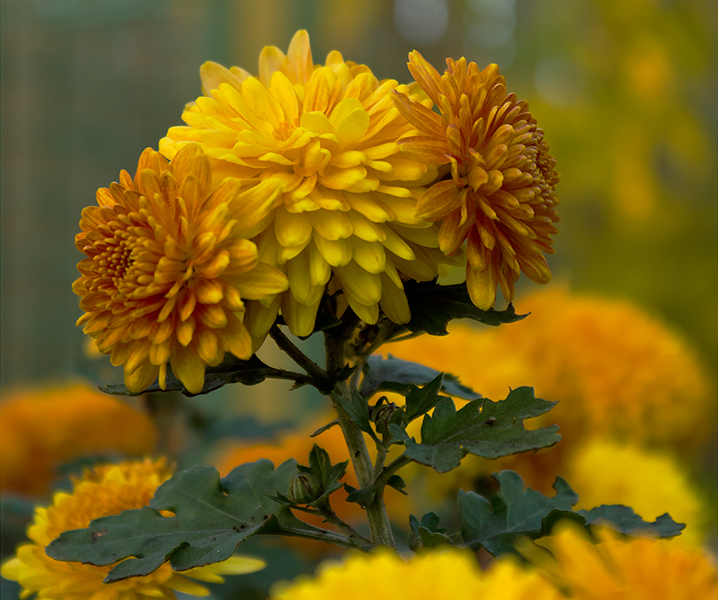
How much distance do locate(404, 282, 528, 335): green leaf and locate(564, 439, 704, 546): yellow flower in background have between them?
430 mm

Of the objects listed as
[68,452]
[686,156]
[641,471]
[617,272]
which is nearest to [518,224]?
[641,471]

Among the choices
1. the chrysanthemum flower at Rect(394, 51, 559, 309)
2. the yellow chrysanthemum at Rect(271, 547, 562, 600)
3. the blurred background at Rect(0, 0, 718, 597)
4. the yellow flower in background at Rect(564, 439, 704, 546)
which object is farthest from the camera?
the blurred background at Rect(0, 0, 718, 597)

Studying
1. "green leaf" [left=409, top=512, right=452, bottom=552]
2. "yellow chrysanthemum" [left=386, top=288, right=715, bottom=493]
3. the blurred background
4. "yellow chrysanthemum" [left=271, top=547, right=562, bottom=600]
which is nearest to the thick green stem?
"green leaf" [left=409, top=512, right=452, bottom=552]

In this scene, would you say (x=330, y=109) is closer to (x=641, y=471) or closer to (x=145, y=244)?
(x=145, y=244)

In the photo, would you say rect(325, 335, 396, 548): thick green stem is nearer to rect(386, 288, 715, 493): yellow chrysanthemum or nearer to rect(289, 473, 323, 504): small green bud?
rect(289, 473, 323, 504): small green bud

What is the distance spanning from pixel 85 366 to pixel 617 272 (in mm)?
2163

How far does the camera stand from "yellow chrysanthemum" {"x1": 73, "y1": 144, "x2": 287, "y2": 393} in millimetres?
304

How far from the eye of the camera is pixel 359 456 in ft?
1.23

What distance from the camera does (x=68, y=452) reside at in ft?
2.63

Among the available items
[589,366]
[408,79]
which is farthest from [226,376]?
[408,79]

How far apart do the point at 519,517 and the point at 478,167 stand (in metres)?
0.18

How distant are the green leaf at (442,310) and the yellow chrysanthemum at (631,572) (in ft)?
0.35

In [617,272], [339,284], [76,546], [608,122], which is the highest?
[608,122]

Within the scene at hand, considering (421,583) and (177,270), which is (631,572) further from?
(177,270)
